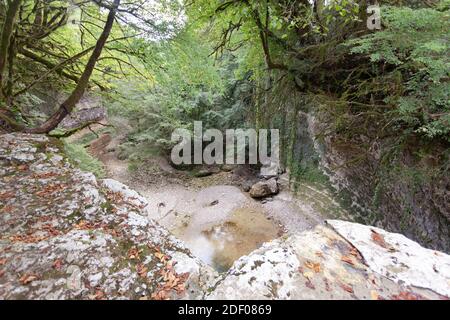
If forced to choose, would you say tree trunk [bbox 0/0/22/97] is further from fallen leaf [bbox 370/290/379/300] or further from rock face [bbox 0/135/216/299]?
fallen leaf [bbox 370/290/379/300]

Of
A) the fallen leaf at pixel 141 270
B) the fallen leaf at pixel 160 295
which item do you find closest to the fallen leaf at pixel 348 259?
the fallen leaf at pixel 160 295

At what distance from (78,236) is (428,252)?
7.70 feet

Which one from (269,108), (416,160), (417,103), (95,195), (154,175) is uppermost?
(269,108)

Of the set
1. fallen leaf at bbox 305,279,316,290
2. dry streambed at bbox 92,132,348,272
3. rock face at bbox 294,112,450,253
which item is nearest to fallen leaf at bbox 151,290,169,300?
fallen leaf at bbox 305,279,316,290

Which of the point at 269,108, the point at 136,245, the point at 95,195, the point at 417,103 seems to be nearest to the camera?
the point at 136,245

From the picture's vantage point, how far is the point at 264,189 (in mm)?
7570

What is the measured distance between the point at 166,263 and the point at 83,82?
2664 millimetres

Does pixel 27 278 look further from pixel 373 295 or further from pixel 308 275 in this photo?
pixel 373 295

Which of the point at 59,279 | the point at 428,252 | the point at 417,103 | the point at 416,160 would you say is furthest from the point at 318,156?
the point at 59,279

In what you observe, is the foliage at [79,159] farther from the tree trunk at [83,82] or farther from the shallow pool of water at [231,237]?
the shallow pool of water at [231,237]

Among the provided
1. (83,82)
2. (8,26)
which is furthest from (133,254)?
(8,26)

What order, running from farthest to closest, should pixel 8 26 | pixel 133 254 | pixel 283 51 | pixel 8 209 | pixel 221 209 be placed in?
pixel 221 209 → pixel 283 51 → pixel 8 26 → pixel 8 209 → pixel 133 254
